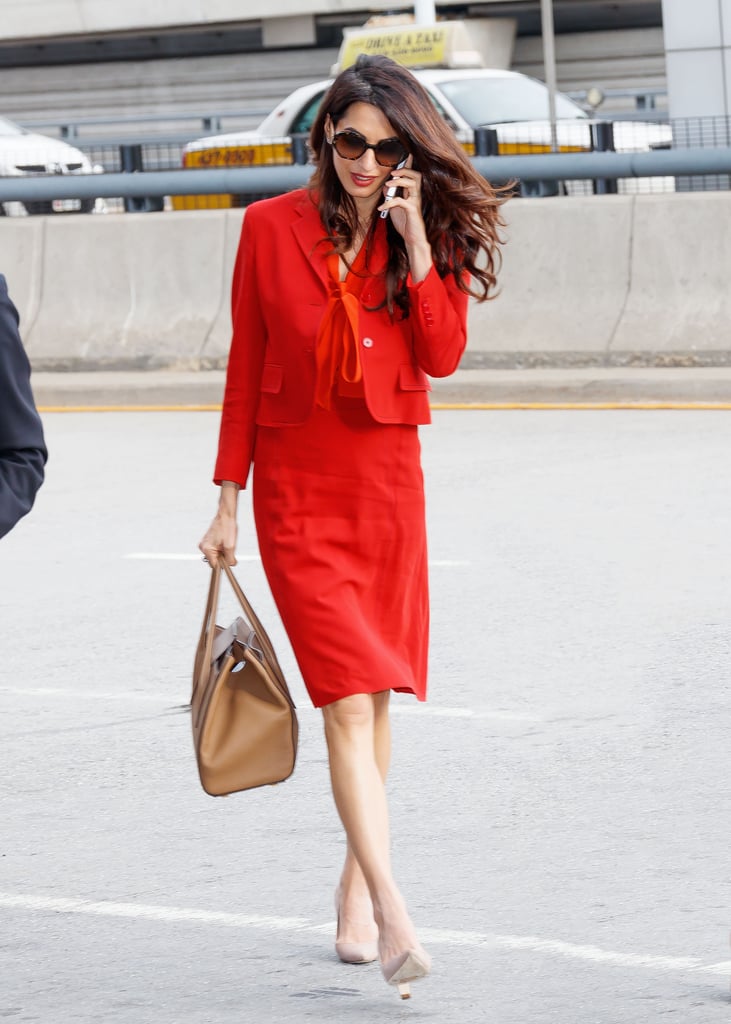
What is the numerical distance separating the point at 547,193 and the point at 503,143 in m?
3.22

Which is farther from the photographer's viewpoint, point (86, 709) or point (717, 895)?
point (86, 709)

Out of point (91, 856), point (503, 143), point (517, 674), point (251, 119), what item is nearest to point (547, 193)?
point (503, 143)

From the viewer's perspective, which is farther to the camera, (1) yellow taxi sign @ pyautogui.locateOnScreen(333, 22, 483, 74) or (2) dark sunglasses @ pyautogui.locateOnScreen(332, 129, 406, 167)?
(1) yellow taxi sign @ pyautogui.locateOnScreen(333, 22, 483, 74)

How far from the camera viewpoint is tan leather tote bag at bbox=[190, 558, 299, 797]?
441 centimetres

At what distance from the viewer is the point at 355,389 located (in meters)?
4.42

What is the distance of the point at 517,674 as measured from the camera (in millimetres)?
7078

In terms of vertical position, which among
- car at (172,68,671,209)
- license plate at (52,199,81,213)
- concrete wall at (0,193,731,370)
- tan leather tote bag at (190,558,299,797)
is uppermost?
car at (172,68,671,209)

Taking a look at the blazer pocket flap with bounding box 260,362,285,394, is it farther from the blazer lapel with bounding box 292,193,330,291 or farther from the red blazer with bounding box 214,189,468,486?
the blazer lapel with bounding box 292,193,330,291

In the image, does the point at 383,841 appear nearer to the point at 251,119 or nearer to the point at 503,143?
the point at 503,143

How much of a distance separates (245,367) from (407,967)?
132 cm

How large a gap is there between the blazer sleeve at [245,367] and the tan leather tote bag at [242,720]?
0.35 meters

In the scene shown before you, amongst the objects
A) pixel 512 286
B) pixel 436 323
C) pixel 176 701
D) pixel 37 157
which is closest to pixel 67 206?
pixel 37 157

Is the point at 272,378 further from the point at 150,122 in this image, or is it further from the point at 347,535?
the point at 150,122

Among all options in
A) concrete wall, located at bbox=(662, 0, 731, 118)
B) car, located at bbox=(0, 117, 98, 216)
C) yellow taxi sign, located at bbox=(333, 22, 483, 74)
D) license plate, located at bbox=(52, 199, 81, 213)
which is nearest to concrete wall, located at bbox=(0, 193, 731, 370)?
license plate, located at bbox=(52, 199, 81, 213)
